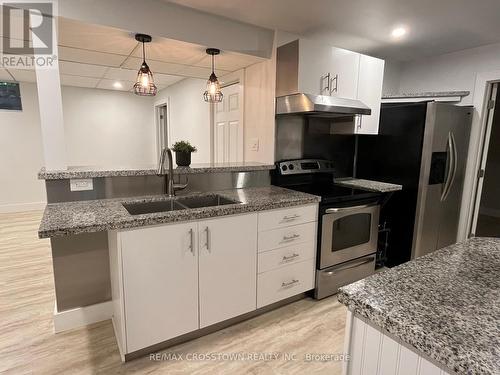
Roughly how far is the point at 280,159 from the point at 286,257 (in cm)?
103

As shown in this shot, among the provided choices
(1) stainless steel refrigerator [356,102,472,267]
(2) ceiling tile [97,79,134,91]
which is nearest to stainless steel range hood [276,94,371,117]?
(1) stainless steel refrigerator [356,102,472,267]

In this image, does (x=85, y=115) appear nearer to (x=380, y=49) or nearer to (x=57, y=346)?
(x=57, y=346)

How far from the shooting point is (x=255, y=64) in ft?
9.04

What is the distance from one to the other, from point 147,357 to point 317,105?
215cm

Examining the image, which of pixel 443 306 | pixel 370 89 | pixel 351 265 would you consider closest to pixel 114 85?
pixel 370 89

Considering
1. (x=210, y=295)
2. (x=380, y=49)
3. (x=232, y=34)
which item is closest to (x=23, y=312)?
(x=210, y=295)

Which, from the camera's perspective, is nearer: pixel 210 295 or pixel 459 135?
pixel 210 295

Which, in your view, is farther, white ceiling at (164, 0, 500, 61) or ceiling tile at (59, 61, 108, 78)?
ceiling tile at (59, 61, 108, 78)

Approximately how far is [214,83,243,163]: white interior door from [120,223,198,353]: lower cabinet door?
1566mm

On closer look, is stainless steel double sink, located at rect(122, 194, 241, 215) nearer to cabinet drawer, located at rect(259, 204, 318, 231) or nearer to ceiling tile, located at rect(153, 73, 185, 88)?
cabinet drawer, located at rect(259, 204, 318, 231)

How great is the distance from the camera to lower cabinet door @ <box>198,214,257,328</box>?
6.17 feet

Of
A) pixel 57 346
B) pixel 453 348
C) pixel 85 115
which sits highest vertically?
pixel 85 115

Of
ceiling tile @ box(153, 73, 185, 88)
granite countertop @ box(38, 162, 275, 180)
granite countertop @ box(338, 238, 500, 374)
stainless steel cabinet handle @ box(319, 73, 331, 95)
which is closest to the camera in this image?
granite countertop @ box(338, 238, 500, 374)

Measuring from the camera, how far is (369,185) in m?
2.98
